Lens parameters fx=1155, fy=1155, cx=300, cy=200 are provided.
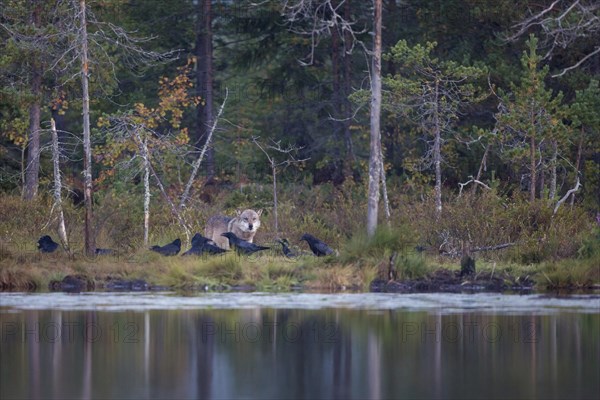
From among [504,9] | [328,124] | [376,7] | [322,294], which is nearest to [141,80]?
[328,124]

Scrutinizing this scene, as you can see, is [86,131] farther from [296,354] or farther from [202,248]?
[296,354]

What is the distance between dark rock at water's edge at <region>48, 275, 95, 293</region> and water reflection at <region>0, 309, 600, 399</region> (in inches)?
121

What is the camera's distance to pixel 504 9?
34469mm

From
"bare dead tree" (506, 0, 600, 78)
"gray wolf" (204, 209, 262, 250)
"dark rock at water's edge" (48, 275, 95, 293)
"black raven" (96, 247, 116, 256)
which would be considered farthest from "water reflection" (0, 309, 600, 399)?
"bare dead tree" (506, 0, 600, 78)

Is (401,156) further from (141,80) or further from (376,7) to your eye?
(376,7)

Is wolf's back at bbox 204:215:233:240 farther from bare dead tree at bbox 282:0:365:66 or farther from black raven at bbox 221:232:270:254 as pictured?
bare dead tree at bbox 282:0:365:66

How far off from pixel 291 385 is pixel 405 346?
2.98 m

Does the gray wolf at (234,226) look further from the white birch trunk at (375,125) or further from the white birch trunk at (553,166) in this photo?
the white birch trunk at (553,166)

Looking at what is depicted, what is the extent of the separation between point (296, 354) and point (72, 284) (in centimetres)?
722

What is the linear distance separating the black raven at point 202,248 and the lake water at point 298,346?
275cm

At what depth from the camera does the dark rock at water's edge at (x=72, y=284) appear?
21422 mm

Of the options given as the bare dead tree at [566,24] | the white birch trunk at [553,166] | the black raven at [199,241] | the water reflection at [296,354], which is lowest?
the water reflection at [296,354]

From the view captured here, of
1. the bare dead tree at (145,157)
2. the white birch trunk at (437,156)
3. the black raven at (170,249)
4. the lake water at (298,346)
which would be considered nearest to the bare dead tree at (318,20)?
the white birch trunk at (437,156)

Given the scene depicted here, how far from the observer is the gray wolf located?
2423 centimetres
